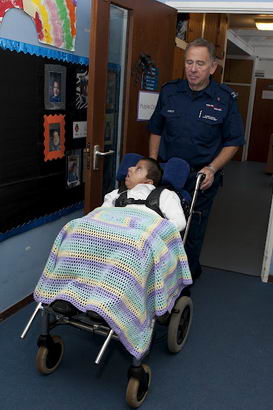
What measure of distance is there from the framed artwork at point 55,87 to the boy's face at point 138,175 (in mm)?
699

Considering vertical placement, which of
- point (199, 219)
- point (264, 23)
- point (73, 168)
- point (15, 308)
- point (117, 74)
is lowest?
point (15, 308)

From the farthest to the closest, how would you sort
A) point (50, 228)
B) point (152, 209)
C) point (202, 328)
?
point (50, 228) < point (202, 328) < point (152, 209)

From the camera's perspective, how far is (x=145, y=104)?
336cm

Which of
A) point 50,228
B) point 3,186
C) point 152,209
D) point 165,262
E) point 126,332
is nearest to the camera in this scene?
point 126,332

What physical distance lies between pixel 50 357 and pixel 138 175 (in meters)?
1.05

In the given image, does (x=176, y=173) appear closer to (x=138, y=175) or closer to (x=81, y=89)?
(x=138, y=175)

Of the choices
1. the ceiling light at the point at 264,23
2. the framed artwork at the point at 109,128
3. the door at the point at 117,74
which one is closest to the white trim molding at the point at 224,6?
the door at the point at 117,74

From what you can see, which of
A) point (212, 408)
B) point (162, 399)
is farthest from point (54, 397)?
point (212, 408)

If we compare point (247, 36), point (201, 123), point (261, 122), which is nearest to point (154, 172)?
point (201, 123)

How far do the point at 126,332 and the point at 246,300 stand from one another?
1.54 metres

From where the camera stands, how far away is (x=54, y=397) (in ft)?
6.80

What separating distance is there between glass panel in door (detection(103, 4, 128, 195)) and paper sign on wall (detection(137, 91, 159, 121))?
0.16m

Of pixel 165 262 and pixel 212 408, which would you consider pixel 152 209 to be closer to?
pixel 165 262

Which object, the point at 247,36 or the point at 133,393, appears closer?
the point at 133,393
